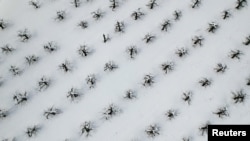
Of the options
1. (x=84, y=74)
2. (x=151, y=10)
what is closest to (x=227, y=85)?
(x=151, y=10)

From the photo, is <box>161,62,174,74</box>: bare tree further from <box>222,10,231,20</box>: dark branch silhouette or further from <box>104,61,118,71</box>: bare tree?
<box>222,10,231,20</box>: dark branch silhouette

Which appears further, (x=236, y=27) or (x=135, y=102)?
(x=236, y=27)

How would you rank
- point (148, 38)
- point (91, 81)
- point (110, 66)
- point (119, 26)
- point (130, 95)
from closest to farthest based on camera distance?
point (130, 95)
point (91, 81)
point (110, 66)
point (148, 38)
point (119, 26)

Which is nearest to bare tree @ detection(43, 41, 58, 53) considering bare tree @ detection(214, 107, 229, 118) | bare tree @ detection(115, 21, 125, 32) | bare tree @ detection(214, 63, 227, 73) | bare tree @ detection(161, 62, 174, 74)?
bare tree @ detection(115, 21, 125, 32)

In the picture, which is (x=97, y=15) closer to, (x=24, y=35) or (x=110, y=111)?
(x=24, y=35)

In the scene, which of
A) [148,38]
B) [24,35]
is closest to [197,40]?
[148,38]

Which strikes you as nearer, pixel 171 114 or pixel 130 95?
pixel 171 114

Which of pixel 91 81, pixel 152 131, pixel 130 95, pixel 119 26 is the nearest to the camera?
pixel 152 131

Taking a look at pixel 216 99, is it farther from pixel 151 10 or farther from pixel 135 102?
pixel 151 10

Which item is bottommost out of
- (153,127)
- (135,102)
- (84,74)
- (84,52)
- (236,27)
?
(153,127)
